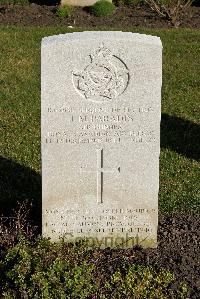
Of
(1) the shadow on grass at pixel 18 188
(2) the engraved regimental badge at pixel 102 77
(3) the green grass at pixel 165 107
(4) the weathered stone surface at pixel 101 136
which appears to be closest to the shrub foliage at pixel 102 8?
(3) the green grass at pixel 165 107

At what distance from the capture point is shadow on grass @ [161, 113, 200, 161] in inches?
319

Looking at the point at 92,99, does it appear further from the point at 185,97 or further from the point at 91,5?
the point at 91,5

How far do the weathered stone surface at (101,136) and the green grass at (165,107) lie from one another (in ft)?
3.28

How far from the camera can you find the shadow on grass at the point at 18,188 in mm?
6252

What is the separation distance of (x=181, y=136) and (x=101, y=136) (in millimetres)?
3562

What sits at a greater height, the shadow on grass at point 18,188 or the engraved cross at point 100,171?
the engraved cross at point 100,171

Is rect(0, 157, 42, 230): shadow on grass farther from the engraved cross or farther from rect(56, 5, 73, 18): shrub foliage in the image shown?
rect(56, 5, 73, 18): shrub foliage

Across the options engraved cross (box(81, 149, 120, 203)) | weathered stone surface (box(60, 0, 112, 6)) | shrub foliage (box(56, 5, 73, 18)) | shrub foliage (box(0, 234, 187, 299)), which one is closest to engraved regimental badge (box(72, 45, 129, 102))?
engraved cross (box(81, 149, 120, 203))

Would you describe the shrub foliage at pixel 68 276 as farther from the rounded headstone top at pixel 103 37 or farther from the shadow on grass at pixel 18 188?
the rounded headstone top at pixel 103 37

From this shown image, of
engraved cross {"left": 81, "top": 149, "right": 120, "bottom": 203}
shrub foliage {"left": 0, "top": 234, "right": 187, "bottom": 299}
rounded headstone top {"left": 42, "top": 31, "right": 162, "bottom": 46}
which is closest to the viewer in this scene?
shrub foliage {"left": 0, "top": 234, "right": 187, "bottom": 299}

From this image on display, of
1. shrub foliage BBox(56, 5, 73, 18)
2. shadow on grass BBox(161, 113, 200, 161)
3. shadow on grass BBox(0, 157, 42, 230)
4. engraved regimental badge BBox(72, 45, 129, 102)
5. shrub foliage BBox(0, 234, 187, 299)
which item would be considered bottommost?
shrub foliage BBox(56, 5, 73, 18)

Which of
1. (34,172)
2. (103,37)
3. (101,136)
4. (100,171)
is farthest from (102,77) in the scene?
(34,172)

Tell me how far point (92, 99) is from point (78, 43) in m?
0.47

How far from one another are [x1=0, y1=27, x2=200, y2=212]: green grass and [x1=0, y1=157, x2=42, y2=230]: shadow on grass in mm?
166
